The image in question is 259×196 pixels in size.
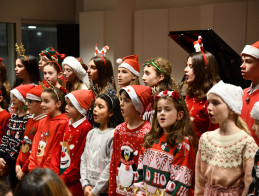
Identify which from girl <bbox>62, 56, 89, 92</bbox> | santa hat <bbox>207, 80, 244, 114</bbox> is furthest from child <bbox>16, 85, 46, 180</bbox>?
santa hat <bbox>207, 80, 244, 114</bbox>

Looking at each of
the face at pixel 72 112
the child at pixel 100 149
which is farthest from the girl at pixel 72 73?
the child at pixel 100 149

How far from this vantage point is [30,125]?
4.22 m

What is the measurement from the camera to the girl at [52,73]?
500cm

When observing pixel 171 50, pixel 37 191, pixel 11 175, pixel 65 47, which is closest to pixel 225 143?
pixel 37 191

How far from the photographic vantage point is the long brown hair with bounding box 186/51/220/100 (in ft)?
11.1

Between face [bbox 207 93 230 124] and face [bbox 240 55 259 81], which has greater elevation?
face [bbox 240 55 259 81]

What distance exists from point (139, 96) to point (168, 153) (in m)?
0.62

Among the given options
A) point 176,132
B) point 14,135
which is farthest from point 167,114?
point 14,135

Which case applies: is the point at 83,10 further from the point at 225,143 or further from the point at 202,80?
the point at 225,143

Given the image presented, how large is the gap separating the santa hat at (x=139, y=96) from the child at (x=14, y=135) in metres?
1.51

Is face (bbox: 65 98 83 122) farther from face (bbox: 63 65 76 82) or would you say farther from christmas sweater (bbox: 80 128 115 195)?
face (bbox: 63 65 76 82)

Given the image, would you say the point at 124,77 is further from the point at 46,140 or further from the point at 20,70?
the point at 20,70

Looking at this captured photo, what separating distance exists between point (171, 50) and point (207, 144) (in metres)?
4.73

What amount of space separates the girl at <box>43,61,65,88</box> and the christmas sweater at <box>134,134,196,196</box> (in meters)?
2.28
